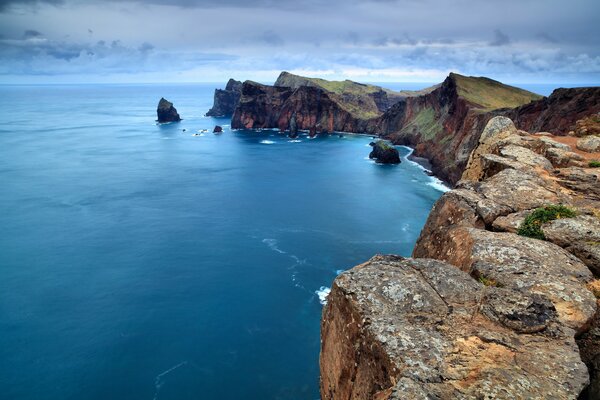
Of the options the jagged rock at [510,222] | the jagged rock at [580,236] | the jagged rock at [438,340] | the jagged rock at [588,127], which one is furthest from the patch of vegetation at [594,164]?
the jagged rock at [438,340]

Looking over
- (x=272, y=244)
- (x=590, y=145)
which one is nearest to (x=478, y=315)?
(x=590, y=145)

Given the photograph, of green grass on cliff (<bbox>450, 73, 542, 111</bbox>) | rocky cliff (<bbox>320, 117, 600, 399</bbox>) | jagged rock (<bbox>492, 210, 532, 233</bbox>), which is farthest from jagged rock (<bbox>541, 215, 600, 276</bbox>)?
green grass on cliff (<bbox>450, 73, 542, 111</bbox>)

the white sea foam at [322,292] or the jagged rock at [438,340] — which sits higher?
the jagged rock at [438,340]

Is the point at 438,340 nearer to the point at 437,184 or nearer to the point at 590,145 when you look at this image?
the point at 590,145

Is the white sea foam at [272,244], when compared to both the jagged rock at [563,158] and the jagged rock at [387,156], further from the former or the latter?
the jagged rock at [387,156]

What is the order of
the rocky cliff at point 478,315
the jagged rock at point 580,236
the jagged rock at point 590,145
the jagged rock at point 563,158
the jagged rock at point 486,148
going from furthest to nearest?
the jagged rock at point 590,145, the jagged rock at point 486,148, the jagged rock at point 563,158, the jagged rock at point 580,236, the rocky cliff at point 478,315

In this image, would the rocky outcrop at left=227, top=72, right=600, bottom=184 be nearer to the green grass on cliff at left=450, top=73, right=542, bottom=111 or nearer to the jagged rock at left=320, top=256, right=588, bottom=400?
the green grass on cliff at left=450, top=73, right=542, bottom=111

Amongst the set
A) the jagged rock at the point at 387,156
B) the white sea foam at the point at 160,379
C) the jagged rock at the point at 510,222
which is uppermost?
the jagged rock at the point at 510,222
